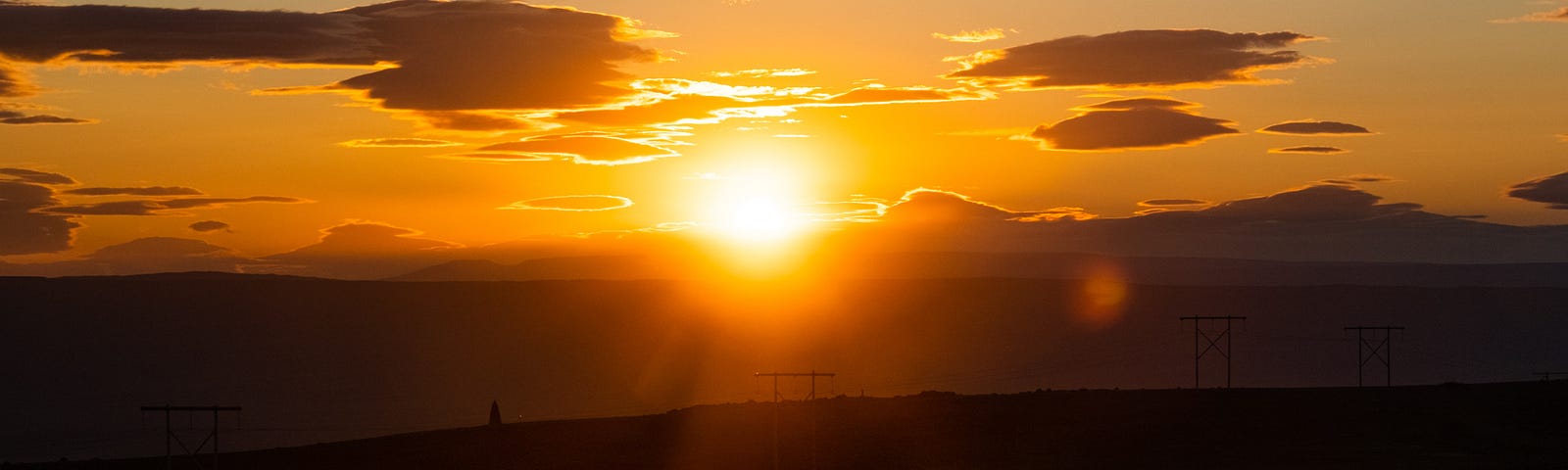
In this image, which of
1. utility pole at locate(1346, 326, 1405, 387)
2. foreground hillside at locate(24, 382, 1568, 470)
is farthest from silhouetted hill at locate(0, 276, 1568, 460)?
foreground hillside at locate(24, 382, 1568, 470)

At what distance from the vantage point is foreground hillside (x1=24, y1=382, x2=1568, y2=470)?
60.6 metres

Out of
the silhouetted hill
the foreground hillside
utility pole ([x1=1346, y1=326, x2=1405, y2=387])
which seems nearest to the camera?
the foreground hillside

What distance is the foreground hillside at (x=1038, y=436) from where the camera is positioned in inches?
2386

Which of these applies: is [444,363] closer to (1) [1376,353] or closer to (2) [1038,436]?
(1) [1376,353]

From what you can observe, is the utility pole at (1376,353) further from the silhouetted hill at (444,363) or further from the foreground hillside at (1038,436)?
the foreground hillside at (1038,436)

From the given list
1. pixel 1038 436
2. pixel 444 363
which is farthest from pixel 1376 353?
pixel 444 363

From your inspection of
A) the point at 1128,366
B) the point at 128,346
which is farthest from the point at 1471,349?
the point at 128,346

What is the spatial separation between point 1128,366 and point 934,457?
112 metres

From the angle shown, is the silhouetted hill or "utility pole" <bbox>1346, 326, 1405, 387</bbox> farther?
the silhouetted hill

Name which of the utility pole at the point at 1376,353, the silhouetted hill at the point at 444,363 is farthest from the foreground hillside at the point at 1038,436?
the silhouetted hill at the point at 444,363

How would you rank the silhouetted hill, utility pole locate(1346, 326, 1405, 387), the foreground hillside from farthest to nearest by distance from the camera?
the silhouetted hill, utility pole locate(1346, 326, 1405, 387), the foreground hillside

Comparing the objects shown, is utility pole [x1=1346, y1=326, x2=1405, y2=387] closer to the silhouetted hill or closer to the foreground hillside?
the silhouetted hill

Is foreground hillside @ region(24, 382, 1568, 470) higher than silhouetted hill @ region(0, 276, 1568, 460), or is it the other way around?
foreground hillside @ region(24, 382, 1568, 470)

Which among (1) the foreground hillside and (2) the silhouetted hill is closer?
(1) the foreground hillside
